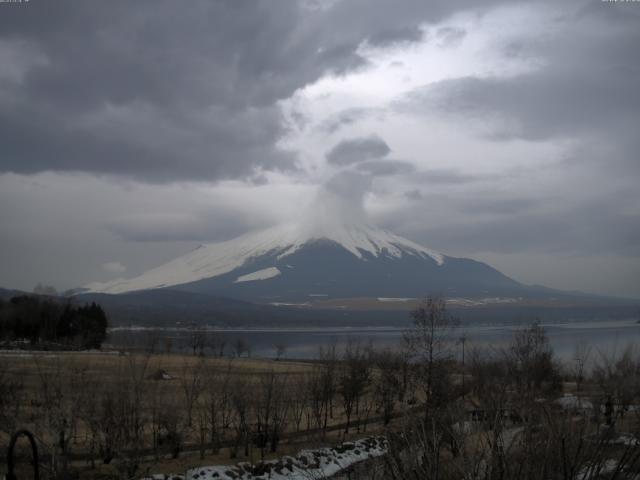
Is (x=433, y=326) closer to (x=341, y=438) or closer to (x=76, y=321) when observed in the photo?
(x=341, y=438)

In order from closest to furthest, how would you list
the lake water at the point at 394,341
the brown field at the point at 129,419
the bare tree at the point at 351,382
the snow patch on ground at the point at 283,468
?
the brown field at the point at 129,419
the snow patch on ground at the point at 283,468
the bare tree at the point at 351,382
the lake water at the point at 394,341

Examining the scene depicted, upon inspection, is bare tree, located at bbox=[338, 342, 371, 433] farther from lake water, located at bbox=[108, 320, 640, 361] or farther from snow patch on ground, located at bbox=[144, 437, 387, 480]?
snow patch on ground, located at bbox=[144, 437, 387, 480]

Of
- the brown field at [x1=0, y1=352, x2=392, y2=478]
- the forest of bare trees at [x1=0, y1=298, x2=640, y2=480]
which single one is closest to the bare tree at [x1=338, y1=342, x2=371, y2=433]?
the forest of bare trees at [x1=0, y1=298, x2=640, y2=480]

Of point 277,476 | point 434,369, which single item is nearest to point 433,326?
point 434,369

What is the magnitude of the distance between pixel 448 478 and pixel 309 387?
28.4 meters

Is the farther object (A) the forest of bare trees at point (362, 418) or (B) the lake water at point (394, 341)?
(B) the lake water at point (394, 341)

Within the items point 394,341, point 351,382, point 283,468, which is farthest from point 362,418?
point 394,341

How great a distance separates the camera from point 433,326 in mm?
38125

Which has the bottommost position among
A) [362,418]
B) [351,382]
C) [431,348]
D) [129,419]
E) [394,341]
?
[362,418]

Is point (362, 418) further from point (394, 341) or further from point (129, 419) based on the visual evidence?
point (394, 341)

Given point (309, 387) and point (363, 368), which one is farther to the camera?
point (363, 368)

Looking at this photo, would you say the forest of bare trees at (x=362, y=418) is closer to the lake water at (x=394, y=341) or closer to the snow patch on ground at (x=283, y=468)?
the snow patch on ground at (x=283, y=468)

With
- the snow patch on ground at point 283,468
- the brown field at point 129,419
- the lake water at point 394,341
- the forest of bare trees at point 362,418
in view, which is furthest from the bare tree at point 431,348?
the lake water at point 394,341

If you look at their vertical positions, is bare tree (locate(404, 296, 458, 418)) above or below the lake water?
above
